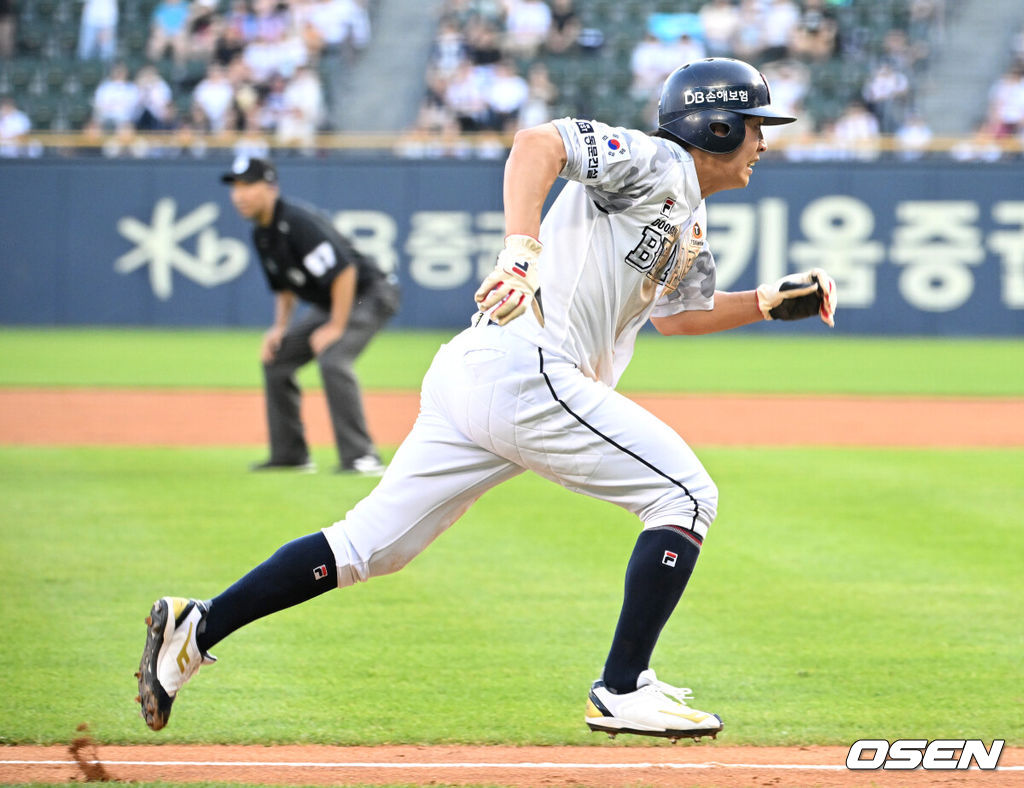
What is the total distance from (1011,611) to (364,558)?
3.20 meters

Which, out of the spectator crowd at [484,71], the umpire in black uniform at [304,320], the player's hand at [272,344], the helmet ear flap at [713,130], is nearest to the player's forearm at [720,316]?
the helmet ear flap at [713,130]

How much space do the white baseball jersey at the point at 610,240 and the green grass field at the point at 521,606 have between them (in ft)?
4.16

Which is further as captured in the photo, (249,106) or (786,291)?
(249,106)

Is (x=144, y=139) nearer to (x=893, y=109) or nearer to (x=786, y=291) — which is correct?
(x=893, y=109)

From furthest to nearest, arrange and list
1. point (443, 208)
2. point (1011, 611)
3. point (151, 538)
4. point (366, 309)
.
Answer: point (443, 208) < point (366, 309) < point (151, 538) < point (1011, 611)

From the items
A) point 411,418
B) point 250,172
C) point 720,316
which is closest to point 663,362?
point 411,418

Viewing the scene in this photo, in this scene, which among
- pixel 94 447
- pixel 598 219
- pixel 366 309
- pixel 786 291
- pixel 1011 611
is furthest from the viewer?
pixel 94 447

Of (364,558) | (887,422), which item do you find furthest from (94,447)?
(364,558)

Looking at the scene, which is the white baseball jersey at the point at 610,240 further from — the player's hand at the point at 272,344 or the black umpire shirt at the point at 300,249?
the player's hand at the point at 272,344

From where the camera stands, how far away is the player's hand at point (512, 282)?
3.79 m

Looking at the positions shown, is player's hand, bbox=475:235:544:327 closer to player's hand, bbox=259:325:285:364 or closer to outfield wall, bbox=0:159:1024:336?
player's hand, bbox=259:325:285:364

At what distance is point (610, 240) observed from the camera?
13.7 feet

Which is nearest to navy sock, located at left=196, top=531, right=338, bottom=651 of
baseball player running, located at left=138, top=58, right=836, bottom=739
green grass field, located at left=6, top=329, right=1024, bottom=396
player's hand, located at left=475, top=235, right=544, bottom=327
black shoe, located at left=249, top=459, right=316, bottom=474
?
baseball player running, located at left=138, top=58, right=836, bottom=739

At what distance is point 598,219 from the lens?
4180mm
